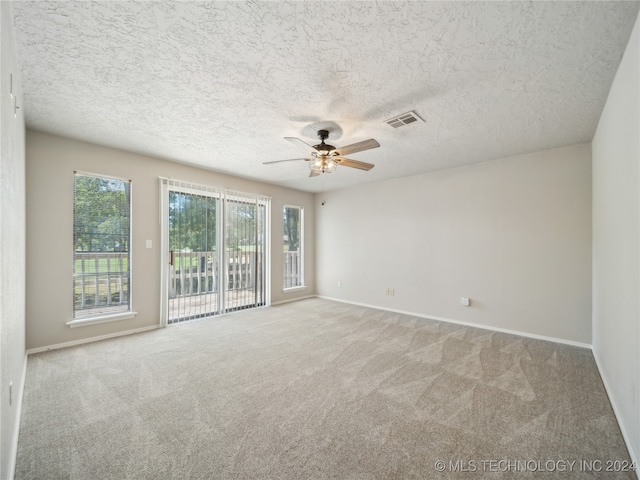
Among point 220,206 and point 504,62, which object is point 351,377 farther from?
point 220,206

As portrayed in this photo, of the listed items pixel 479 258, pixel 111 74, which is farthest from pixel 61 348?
pixel 479 258

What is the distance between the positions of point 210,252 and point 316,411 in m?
3.40

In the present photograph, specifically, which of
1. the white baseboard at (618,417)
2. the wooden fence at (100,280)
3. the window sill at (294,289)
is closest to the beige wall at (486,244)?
the white baseboard at (618,417)

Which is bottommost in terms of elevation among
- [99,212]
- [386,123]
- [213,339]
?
[213,339]

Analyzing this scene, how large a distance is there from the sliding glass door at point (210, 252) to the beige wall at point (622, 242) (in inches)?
191

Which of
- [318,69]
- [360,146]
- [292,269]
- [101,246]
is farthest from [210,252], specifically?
[318,69]

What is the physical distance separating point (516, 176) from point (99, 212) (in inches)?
230

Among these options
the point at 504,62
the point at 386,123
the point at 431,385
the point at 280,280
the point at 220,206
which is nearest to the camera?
the point at 504,62

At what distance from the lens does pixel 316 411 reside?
209 centimetres

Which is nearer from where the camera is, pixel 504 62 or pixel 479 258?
pixel 504 62

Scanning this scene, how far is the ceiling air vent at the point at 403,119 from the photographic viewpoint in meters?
2.66

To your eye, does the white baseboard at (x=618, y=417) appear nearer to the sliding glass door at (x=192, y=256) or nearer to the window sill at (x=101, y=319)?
the sliding glass door at (x=192, y=256)

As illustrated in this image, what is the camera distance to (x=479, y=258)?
4203mm

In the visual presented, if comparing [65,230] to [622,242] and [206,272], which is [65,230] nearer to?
[206,272]
